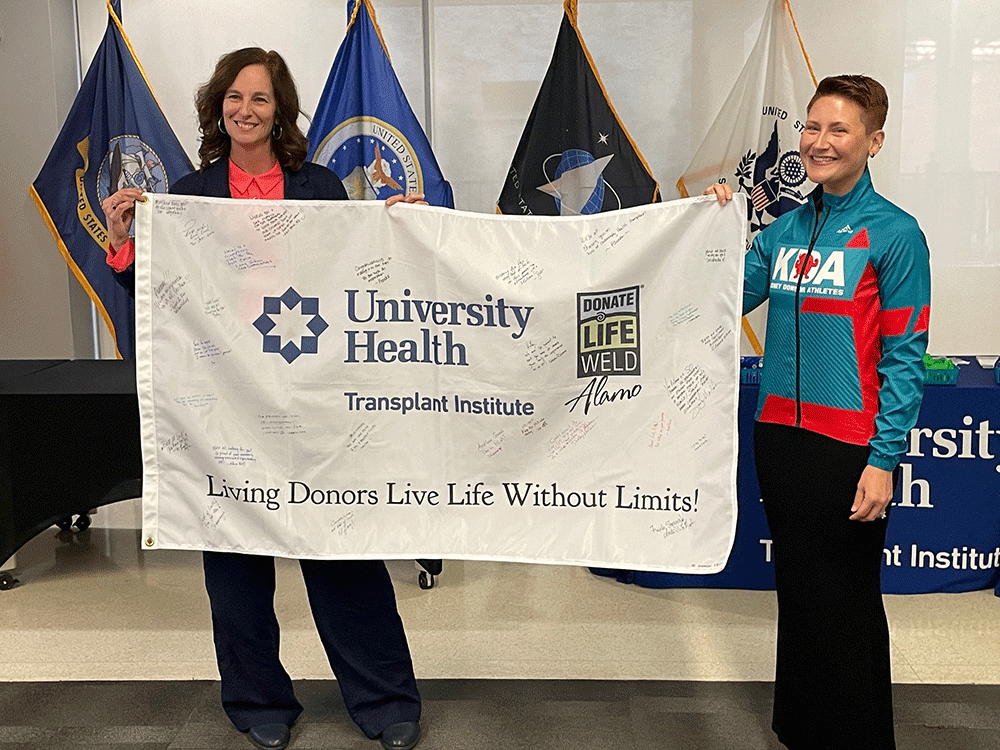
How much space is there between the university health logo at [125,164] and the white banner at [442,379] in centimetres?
227

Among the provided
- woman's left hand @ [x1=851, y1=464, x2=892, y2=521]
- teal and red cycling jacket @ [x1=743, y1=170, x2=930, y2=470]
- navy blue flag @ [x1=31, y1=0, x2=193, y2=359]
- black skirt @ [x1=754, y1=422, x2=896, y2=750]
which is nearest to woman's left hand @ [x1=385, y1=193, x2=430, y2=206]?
teal and red cycling jacket @ [x1=743, y1=170, x2=930, y2=470]

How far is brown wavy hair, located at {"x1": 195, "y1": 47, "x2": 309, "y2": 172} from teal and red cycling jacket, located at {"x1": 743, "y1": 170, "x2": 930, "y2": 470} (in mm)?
1117

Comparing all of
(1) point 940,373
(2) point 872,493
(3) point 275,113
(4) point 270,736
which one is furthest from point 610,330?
(1) point 940,373

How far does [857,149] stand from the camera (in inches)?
79.7

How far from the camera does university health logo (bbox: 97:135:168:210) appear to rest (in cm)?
440

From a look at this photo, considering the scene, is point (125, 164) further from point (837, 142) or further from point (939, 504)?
point (939, 504)

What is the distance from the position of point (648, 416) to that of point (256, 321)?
2.91 feet

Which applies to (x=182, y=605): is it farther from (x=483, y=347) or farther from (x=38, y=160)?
(x=38, y=160)

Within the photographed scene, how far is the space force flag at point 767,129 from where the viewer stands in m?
4.21

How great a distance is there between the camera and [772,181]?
4230 millimetres

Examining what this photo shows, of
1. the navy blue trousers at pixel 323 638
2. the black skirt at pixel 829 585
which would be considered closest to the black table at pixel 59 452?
the navy blue trousers at pixel 323 638

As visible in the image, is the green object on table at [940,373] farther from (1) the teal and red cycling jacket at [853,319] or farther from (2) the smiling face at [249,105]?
(2) the smiling face at [249,105]

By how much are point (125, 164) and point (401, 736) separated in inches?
115

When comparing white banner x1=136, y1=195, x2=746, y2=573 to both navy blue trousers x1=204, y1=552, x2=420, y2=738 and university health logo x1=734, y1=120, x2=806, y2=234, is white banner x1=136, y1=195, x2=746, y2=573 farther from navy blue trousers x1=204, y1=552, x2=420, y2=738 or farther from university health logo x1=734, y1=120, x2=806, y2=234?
university health logo x1=734, y1=120, x2=806, y2=234
